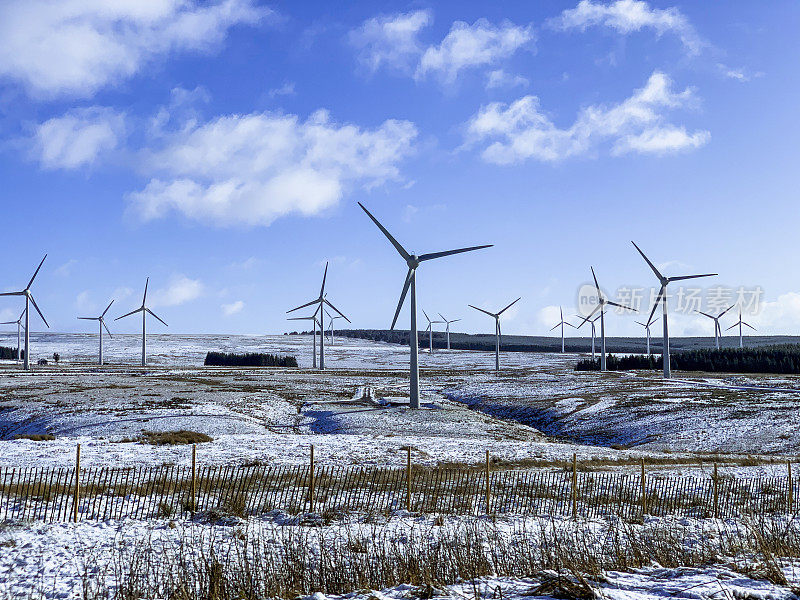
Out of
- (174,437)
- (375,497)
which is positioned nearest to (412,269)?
(174,437)

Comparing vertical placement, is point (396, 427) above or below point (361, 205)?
below

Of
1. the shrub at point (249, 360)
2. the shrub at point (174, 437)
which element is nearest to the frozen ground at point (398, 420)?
the shrub at point (174, 437)

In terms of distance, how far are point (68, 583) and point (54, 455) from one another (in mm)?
20854

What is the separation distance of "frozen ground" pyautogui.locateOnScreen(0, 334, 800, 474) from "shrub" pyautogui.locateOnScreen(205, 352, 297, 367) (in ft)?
238

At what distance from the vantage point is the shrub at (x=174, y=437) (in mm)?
39094

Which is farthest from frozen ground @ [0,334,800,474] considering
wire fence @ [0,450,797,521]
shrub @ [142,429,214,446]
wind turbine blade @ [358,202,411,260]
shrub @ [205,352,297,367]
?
shrub @ [205,352,297,367]

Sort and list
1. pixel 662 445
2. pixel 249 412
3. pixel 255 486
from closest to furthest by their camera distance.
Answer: pixel 255 486 → pixel 662 445 → pixel 249 412

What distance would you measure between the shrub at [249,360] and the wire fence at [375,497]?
444ft

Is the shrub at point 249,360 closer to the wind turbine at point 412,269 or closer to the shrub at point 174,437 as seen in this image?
the wind turbine at point 412,269

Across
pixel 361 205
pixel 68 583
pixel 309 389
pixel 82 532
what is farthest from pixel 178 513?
pixel 309 389

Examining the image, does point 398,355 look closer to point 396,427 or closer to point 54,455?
point 396,427

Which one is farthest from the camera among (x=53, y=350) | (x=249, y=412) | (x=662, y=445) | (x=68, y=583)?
(x=53, y=350)

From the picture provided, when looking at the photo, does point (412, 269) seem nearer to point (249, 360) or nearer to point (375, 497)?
point (375, 497)

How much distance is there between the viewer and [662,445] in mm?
45250
